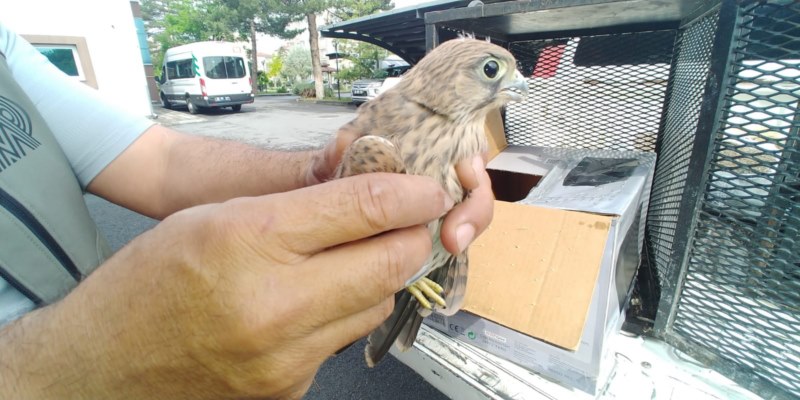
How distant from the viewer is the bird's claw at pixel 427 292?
181cm

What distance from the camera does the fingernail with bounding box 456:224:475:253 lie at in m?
1.49

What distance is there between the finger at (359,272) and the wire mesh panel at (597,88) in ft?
7.89

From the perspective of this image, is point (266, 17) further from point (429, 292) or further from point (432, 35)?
point (429, 292)

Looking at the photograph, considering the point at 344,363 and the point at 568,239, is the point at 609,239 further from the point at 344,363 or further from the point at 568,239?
the point at 344,363

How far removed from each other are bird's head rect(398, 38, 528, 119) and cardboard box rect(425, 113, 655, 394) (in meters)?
0.73

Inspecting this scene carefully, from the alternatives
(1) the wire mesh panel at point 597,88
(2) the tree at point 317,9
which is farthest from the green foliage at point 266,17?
(1) the wire mesh panel at point 597,88

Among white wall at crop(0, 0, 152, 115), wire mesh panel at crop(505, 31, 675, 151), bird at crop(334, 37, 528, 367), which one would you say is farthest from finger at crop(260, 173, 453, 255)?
white wall at crop(0, 0, 152, 115)

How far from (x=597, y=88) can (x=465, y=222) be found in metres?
2.04

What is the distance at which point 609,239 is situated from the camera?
175cm

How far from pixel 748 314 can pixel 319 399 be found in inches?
99.0

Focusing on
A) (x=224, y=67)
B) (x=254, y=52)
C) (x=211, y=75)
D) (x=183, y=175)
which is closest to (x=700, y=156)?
(x=183, y=175)

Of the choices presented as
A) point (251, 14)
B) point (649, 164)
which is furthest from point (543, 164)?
point (251, 14)

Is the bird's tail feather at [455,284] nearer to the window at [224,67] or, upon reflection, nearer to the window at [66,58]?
the window at [66,58]

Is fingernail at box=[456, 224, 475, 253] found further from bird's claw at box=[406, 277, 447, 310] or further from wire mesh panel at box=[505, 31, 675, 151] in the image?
wire mesh panel at box=[505, 31, 675, 151]
